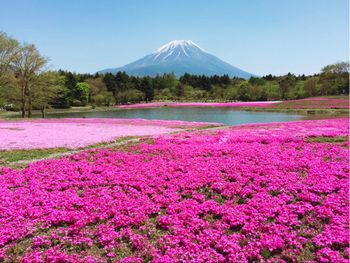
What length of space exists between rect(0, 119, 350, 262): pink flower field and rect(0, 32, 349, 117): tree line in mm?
40364

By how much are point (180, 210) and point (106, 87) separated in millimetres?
101375

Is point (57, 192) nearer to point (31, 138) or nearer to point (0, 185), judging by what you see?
point (0, 185)

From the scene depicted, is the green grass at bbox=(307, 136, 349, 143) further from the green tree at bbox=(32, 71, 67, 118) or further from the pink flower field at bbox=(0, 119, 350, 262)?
the green tree at bbox=(32, 71, 67, 118)

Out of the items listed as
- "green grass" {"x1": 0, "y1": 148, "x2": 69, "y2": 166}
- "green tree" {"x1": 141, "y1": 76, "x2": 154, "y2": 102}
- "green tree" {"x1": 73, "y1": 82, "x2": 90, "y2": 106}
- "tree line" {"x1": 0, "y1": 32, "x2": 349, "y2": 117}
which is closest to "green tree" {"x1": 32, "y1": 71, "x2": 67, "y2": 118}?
"tree line" {"x1": 0, "y1": 32, "x2": 349, "y2": 117}

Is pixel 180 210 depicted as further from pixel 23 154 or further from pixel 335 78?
pixel 335 78

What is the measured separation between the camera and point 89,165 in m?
12.2

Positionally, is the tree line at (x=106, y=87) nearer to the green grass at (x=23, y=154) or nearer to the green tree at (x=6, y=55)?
the green tree at (x=6, y=55)

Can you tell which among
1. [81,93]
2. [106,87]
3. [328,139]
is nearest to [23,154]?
[328,139]

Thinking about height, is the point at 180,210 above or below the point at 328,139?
below

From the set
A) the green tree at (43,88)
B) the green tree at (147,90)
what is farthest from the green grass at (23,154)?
the green tree at (147,90)

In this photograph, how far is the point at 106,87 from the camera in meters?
104

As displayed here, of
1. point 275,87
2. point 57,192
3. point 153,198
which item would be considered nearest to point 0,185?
point 57,192

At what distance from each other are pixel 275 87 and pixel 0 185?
10433cm

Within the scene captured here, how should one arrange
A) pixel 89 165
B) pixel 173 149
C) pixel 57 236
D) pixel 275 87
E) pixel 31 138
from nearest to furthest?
1. pixel 57 236
2. pixel 89 165
3. pixel 173 149
4. pixel 31 138
5. pixel 275 87
